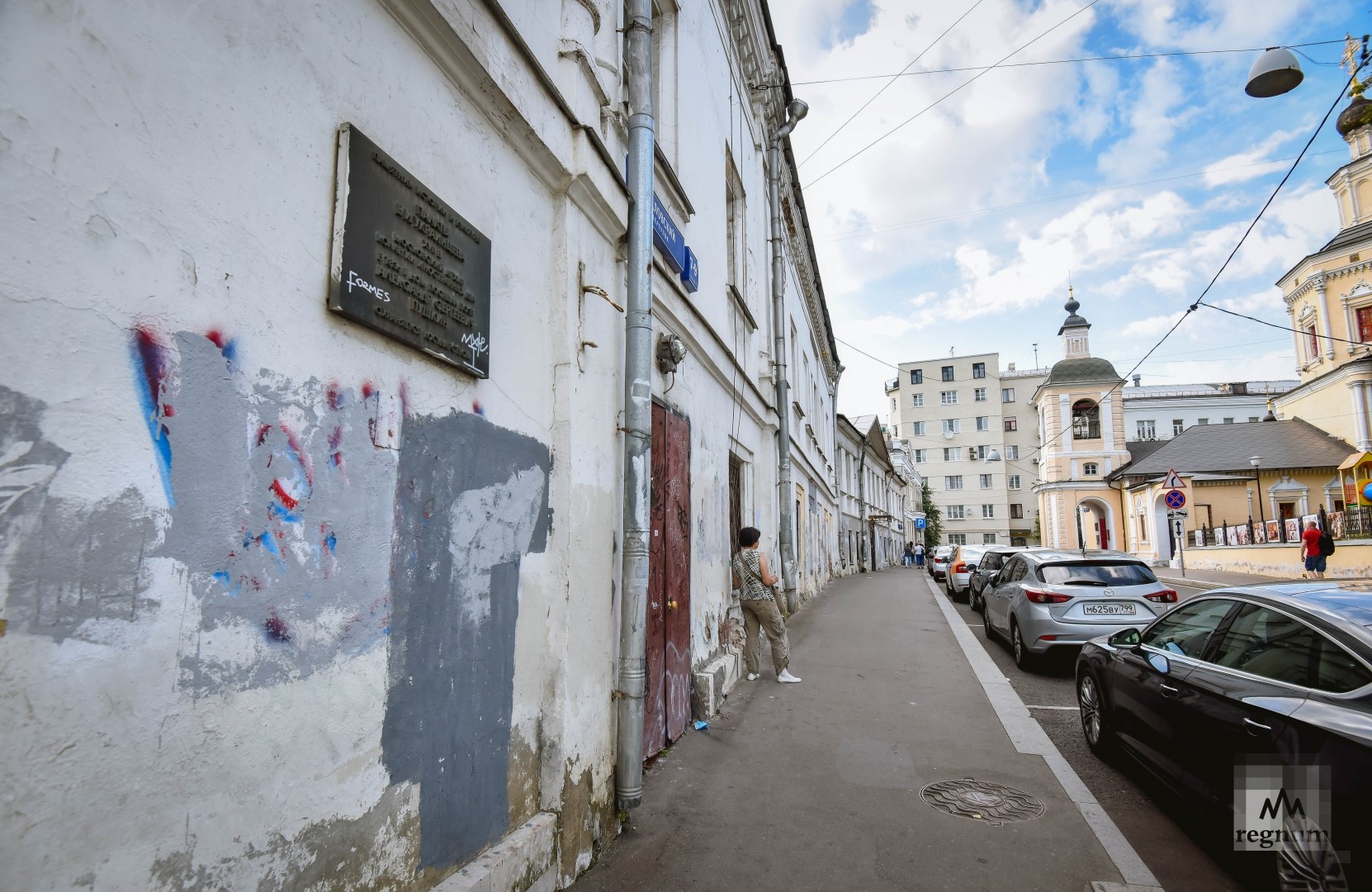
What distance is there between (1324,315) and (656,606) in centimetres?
4524

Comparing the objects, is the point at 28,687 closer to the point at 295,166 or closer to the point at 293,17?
the point at 295,166

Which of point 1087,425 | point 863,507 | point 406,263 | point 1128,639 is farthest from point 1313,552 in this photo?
point 1087,425

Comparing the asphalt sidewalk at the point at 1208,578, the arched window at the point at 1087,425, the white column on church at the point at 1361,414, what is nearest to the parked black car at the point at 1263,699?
the asphalt sidewalk at the point at 1208,578

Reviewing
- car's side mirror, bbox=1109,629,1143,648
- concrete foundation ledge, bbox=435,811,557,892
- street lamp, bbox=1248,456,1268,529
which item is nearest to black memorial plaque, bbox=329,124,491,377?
concrete foundation ledge, bbox=435,811,557,892

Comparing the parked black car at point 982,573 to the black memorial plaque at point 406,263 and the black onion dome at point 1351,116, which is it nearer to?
the black onion dome at point 1351,116

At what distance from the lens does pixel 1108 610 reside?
802 cm

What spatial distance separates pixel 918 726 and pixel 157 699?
19.2 ft

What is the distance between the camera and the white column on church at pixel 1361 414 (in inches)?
1266

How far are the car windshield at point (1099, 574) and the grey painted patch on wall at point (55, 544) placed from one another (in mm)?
8978

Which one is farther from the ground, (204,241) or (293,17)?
(293,17)

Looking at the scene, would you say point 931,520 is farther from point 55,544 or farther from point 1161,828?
point 55,544

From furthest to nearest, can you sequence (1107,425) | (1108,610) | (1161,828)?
(1107,425)
(1108,610)
(1161,828)

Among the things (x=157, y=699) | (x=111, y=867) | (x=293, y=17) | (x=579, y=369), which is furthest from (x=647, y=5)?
(x=111, y=867)

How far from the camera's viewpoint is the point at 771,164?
498 inches
